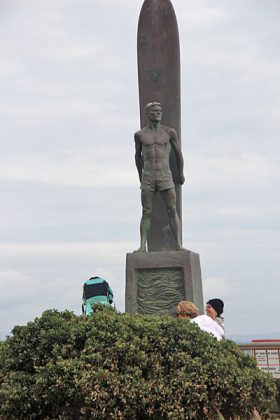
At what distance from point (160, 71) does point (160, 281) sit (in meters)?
3.15

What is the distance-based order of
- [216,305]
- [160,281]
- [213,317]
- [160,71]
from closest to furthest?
1. [213,317]
2. [216,305]
3. [160,281]
4. [160,71]

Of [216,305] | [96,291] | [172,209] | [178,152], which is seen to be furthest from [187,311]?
[178,152]

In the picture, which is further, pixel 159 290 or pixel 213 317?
pixel 159 290

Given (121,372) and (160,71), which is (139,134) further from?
(121,372)

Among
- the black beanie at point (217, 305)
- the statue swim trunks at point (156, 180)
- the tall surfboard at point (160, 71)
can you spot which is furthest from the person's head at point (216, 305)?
the tall surfboard at point (160, 71)

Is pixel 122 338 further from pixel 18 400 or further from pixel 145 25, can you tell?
pixel 145 25

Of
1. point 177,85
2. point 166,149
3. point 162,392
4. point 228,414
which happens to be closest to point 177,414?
point 162,392

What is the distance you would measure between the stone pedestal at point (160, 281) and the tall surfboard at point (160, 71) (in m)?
0.96

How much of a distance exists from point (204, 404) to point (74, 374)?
0.82 meters

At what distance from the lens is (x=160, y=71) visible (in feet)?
29.2

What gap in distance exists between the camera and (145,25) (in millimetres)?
9062

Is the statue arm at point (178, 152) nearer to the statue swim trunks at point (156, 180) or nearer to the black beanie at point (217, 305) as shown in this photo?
the statue swim trunks at point (156, 180)

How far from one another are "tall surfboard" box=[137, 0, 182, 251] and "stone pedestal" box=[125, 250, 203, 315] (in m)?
0.96

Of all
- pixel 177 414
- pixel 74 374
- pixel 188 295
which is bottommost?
pixel 177 414
